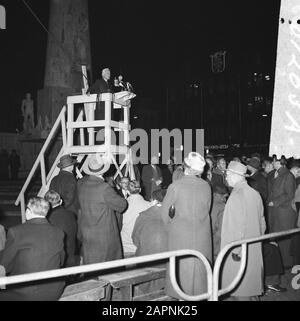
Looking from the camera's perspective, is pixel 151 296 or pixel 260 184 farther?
pixel 260 184

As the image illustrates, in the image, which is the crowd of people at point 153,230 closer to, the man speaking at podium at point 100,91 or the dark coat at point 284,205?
Result: the dark coat at point 284,205

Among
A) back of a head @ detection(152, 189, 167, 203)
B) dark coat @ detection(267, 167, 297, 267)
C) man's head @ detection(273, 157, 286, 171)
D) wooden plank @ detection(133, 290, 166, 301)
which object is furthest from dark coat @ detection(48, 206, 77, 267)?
man's head @ detection(273, 157, 286, 171)

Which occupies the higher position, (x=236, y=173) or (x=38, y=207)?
(x=236, y=173)

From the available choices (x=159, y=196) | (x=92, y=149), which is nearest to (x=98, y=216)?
(x=159, y=196)

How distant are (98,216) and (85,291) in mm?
1231

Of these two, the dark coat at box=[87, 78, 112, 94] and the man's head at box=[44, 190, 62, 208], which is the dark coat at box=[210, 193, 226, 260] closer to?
the man's head at box=[44, 190, 62, 208]

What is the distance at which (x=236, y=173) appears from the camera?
4957mm

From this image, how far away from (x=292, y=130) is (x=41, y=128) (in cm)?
621

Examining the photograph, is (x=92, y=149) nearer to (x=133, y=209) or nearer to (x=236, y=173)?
(x=133, y=209)

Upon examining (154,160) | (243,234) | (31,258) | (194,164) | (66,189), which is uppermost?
(154,160)

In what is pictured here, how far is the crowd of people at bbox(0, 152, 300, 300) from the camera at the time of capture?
3975 millimetres

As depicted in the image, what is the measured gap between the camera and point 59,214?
5.39 m

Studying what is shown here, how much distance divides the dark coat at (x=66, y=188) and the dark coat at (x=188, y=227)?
2.91m

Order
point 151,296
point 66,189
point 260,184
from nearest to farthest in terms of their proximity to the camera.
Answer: point 151,296 < point 66,189 < point 260,184
